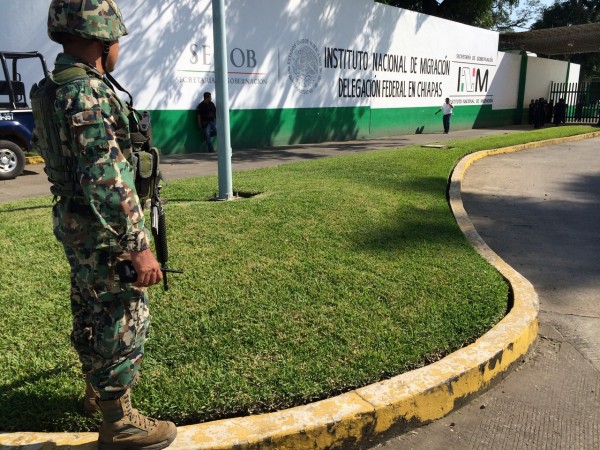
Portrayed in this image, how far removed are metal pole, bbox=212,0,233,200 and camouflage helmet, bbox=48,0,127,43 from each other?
4477 millimetres

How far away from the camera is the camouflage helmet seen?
190cm

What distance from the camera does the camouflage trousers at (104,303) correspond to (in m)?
2.03

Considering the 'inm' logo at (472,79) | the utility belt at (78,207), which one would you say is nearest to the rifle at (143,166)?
the utility belt at (78,207)

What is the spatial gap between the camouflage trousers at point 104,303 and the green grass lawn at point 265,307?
17.4 inches

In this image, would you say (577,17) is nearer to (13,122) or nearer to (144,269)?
(13,122)

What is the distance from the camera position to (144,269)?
1.96 meters

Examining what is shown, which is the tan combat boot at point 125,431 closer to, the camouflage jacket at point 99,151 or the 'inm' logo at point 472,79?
the camouflage jacket at point 99,151

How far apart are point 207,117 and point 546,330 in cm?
1077

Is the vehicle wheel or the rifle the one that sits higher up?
the rifle

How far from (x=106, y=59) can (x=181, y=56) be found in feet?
37.2

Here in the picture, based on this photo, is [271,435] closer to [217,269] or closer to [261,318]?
[261,318]

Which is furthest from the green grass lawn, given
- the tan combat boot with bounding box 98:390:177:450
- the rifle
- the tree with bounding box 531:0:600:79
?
the tree with bounding box 531:0:600:79

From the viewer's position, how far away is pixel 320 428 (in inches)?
93.8

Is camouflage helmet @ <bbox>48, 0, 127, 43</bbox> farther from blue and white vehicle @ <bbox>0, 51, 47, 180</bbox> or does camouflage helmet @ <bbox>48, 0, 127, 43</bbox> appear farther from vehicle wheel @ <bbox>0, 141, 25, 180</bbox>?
vehicle wheel @ <bbox>0, 141, 25, 180</bbox>
